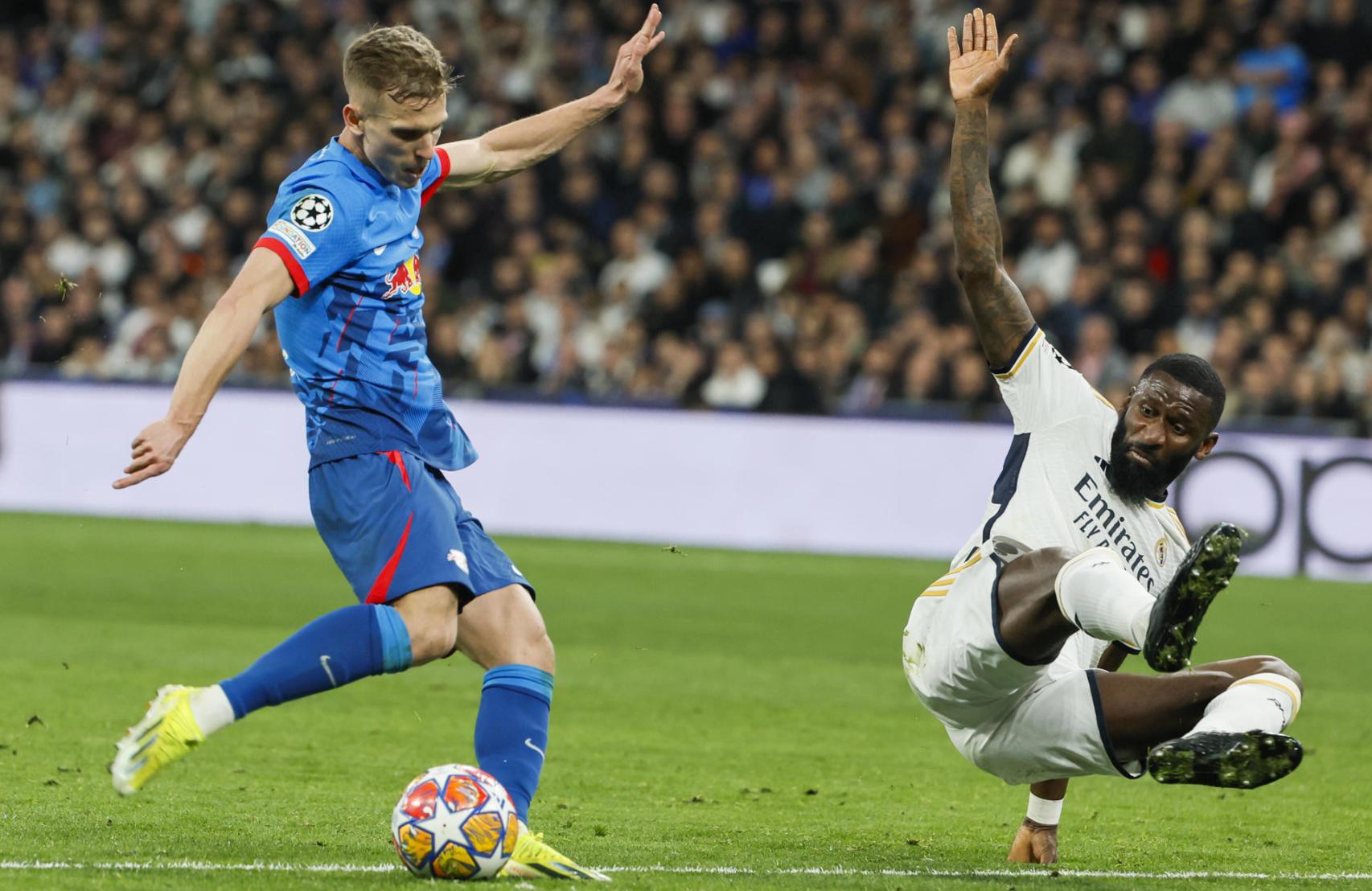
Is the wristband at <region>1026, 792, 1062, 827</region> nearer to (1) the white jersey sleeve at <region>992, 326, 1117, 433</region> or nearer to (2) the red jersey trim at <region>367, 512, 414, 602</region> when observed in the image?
(1) the white jersey sleeve at <region>992, 326, 1117, 433</region>

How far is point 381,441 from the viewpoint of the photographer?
4953mm

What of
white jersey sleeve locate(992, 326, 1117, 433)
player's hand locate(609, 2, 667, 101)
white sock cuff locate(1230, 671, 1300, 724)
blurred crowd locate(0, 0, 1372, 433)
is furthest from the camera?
blurred crowd locate(0, 0, 1372, 433)

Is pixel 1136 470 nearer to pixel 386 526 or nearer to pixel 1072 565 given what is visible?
pixel 1072 565

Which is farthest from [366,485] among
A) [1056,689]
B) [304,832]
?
[1056,689]

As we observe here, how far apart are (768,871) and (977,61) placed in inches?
98.1

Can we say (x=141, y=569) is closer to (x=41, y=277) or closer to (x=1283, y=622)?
(x=41, y=277)

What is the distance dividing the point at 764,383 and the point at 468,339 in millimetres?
2941

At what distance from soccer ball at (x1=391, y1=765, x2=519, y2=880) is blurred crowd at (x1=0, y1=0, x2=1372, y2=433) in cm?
1055

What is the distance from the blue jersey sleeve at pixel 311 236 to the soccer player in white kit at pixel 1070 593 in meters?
1.79

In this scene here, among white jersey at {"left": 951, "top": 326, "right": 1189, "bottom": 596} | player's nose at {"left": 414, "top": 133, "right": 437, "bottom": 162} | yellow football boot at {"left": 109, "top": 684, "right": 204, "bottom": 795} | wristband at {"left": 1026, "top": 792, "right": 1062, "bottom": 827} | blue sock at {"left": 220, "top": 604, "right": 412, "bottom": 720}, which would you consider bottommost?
wristband at {"left": 1026, "top": 792, "right": 1062, "bottom": 827}

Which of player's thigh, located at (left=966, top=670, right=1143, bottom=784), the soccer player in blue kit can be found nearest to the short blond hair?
→ the soccer player in blue kit

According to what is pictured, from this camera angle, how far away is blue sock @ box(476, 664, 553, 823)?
4902mm

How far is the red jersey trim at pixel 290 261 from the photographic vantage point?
4.70 metres

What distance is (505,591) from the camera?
5.05 metres
